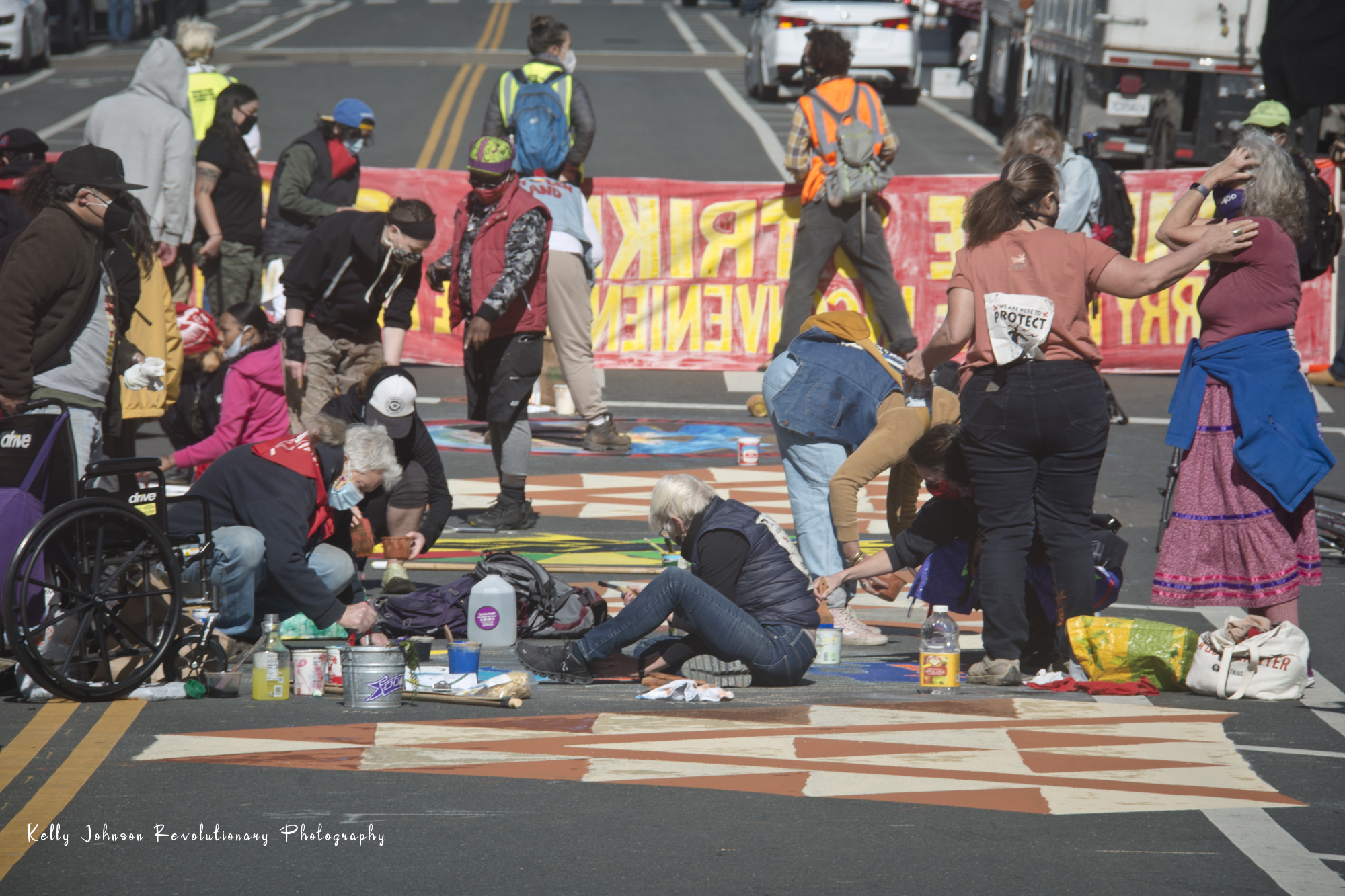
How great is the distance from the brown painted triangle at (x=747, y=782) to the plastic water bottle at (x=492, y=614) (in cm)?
197

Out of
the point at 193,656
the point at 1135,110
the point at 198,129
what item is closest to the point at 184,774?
the point at 193,656

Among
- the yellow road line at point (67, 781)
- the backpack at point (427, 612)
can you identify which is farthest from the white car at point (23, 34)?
the yellow road line at point (67, 781)

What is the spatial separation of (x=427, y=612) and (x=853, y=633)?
1.88 m

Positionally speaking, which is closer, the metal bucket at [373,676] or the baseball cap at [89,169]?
the metal bucket at [373,676]

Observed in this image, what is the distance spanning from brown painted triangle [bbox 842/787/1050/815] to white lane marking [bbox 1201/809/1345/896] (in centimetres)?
50

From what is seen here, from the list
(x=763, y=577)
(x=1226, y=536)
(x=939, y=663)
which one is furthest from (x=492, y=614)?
(x=1226, y=536)

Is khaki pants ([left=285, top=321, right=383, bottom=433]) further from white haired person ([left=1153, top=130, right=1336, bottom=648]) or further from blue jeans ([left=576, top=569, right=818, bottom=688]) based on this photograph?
white haired person ([left=1153, top=130, right=1336, bottom=648])

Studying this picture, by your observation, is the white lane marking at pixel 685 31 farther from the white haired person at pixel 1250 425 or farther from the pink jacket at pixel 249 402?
the white haired person at pixel 1250 425

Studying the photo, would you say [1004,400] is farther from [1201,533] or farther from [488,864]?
[488,864]

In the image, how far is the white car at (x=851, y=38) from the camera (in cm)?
2606

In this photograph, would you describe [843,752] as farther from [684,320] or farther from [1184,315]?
[1184,315]

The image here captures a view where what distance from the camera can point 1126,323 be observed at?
13469 millimetres

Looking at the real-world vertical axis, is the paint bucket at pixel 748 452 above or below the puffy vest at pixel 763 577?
below

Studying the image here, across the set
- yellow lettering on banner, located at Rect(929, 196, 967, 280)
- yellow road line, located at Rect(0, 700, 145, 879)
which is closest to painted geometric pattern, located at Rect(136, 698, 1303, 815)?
yellow road line, located at Rect(0, 700, 145, 879)
